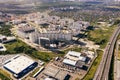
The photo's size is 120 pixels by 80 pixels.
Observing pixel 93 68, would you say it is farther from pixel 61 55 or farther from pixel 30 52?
pixel 30 52

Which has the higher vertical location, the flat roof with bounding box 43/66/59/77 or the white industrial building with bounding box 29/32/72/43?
the white industrial building with bounding box 29/32/72/43

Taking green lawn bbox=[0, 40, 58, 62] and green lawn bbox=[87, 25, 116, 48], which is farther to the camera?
green lawn bbox=[87, 25, 116, 48]

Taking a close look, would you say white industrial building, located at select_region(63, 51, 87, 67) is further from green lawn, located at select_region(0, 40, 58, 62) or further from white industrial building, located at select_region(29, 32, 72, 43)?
white industrial building, located at select_region(29, 32, 72, 43)

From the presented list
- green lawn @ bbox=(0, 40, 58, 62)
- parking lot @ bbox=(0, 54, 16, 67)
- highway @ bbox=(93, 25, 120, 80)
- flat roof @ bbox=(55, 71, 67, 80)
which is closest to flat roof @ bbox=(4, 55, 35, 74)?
parking lot @ bbox=(0, 54, 16, 67)

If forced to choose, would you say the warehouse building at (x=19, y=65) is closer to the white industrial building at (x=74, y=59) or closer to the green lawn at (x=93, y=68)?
the white industrial building at (x=74, y=59)

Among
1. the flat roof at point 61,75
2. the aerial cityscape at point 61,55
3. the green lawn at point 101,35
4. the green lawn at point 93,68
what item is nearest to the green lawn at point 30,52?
the aerial cityscape at point 61,55

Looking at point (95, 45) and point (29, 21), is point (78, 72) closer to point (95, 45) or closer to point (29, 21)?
point (95, 45)

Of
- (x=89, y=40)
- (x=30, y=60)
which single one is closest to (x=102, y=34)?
(x=89, y=40)

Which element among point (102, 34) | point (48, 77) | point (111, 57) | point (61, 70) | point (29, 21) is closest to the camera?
point (48, 77)
